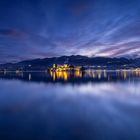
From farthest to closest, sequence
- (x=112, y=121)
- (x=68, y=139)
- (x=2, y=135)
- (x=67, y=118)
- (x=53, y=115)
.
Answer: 1. (x=53, y=115)
2. (x=67, y=118)
3. (x=112, y=121)
4. (x=2, y=135)
5. (x=68, y=139)

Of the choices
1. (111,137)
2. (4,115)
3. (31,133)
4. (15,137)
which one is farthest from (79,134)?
(4,115)

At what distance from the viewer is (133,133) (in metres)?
8.84

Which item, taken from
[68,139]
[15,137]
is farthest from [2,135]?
[68,139]

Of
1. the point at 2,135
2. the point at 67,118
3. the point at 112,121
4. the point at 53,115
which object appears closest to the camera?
the point at 2,135

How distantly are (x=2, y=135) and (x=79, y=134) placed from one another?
367 cm

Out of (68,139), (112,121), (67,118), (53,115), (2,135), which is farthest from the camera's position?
(53,115)

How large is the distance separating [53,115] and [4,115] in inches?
133

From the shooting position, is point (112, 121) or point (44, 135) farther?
point (112, 121)

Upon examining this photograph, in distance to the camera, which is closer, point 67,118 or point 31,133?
point 31,133

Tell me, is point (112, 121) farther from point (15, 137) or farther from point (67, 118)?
point (15, 137)

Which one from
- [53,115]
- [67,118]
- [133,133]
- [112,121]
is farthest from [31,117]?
[133,133]

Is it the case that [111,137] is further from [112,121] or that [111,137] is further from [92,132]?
[112,121]

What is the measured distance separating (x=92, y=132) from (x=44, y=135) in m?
2.35

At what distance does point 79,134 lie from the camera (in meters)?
8.72
